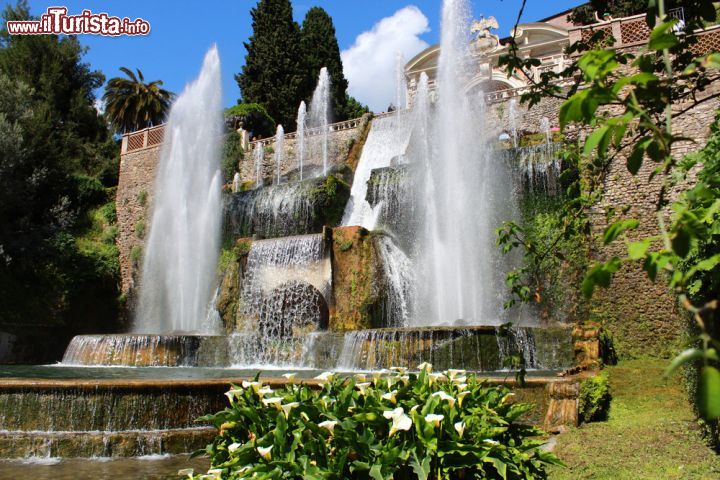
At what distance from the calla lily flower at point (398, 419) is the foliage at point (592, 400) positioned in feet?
12.4

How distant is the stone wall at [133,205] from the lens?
22219 millimetres

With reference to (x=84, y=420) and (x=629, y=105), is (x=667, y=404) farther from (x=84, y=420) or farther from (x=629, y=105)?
(x=84, y=420)

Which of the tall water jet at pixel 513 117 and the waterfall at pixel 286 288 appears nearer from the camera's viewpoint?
the waterfall at pixel 286 288

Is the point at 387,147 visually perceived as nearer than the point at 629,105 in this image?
No

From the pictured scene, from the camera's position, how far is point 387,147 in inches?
860

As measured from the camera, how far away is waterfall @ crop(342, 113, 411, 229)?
2006cm

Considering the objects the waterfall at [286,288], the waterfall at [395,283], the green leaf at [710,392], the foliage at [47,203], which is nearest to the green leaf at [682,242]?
the green leaf at [710,392]

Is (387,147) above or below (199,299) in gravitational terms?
above

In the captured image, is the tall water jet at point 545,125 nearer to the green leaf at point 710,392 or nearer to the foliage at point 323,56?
the foliage at point 323,56

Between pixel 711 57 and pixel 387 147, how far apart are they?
68.4ft

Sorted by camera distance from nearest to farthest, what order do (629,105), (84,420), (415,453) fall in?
1. (629,105)
2. (415,453)
3. (84,420)

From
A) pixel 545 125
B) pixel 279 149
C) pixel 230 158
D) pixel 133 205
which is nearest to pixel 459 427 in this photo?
pixel 545 125

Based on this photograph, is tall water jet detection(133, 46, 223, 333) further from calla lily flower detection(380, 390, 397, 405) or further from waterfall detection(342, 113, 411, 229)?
calla lily flower detection(380, 390, 397, 405)

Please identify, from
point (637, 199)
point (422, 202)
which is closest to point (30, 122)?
point (422, 202)
